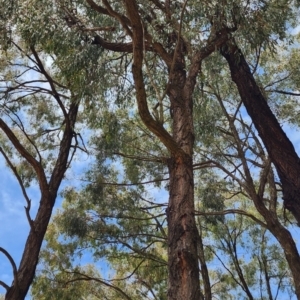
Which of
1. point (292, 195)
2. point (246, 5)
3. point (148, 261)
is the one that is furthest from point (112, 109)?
point (148, 261)

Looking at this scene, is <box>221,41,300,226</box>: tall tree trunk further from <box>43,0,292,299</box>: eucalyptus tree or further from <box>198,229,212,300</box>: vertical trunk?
<box>198,229,212,300</box>: vertical trunk

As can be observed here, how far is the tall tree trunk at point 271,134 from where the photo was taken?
4660 millimetres

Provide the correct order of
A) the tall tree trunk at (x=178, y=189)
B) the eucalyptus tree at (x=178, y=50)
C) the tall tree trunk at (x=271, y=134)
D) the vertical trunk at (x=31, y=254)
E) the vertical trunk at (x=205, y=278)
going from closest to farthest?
the tall tree trunk at (x=178, y=189) < the eucalyptus tree at (x=178, y=50) < the tall tree trunk at (x=271, y=134) < the vertical trunk at (x=31, y=254) < the vertical trunk at (x=205, y=278)

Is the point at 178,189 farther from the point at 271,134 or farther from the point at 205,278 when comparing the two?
the point at 205,278

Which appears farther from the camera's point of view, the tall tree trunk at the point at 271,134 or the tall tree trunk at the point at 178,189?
the tall tree trunk at the point at 271,134

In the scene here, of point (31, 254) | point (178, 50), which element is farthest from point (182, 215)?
point (31, 254)

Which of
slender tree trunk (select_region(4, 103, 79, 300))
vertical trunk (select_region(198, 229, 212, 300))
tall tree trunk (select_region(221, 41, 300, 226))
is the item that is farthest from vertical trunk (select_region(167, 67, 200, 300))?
vertical trunk (select_region(198, 229, 212, 300))

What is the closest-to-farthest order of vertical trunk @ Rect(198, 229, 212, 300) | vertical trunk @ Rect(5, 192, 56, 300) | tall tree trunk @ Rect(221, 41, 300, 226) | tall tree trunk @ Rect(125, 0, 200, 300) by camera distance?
tall tree trunk @ Rect(125, 0, 200, 300) < tall tree trunk @ Rect(221, 41, 300, 226) < vertical trunk @ Rect(5, 192, 56, 300) < vertical trunk @ Rect(198, 229, 212, 300)

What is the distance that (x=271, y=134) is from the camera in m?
5.13

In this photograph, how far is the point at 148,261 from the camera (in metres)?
9.82

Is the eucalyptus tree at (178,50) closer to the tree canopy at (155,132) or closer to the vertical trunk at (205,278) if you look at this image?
the tree canopy at (155,132)

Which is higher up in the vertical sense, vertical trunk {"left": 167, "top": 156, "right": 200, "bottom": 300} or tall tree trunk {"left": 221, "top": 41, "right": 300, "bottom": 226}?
tall tree trunk {"left": 221, "top": 41, "right": 300, "bottom": 226}

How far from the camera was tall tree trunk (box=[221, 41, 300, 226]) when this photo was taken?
183 inches

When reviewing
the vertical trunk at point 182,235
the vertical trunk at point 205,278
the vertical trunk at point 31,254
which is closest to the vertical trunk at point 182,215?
the vertical trunk at point 182,235
